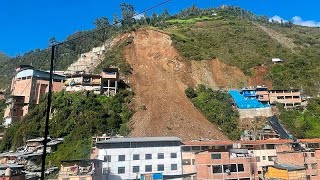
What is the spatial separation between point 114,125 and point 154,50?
26889mm

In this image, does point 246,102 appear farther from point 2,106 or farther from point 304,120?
point 2,106

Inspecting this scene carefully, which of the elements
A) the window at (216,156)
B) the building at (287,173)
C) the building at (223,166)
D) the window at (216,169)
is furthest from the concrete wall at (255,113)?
the window at (216,169)

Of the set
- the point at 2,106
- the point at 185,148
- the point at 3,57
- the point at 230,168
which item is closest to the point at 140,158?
the point at 185,148

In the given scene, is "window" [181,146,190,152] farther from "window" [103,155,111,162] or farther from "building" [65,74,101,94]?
"building" [65,74,101,94]

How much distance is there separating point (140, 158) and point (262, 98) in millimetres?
29107

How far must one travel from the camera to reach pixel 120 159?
3484 centimetres

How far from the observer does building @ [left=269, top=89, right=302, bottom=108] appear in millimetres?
55594

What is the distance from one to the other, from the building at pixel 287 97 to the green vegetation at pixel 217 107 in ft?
28.7

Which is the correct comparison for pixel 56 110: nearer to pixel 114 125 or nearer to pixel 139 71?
pixel 114 125

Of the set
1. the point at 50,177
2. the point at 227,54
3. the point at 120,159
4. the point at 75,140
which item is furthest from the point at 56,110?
the point at 227,54

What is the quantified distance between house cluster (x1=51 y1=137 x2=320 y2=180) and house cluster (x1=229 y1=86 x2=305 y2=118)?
46.4ft

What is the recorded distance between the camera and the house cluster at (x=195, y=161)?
29484mm

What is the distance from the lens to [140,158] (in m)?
35.6

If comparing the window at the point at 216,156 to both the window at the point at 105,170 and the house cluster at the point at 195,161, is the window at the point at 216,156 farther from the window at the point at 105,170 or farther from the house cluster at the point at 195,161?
the window at the point at 105,170
